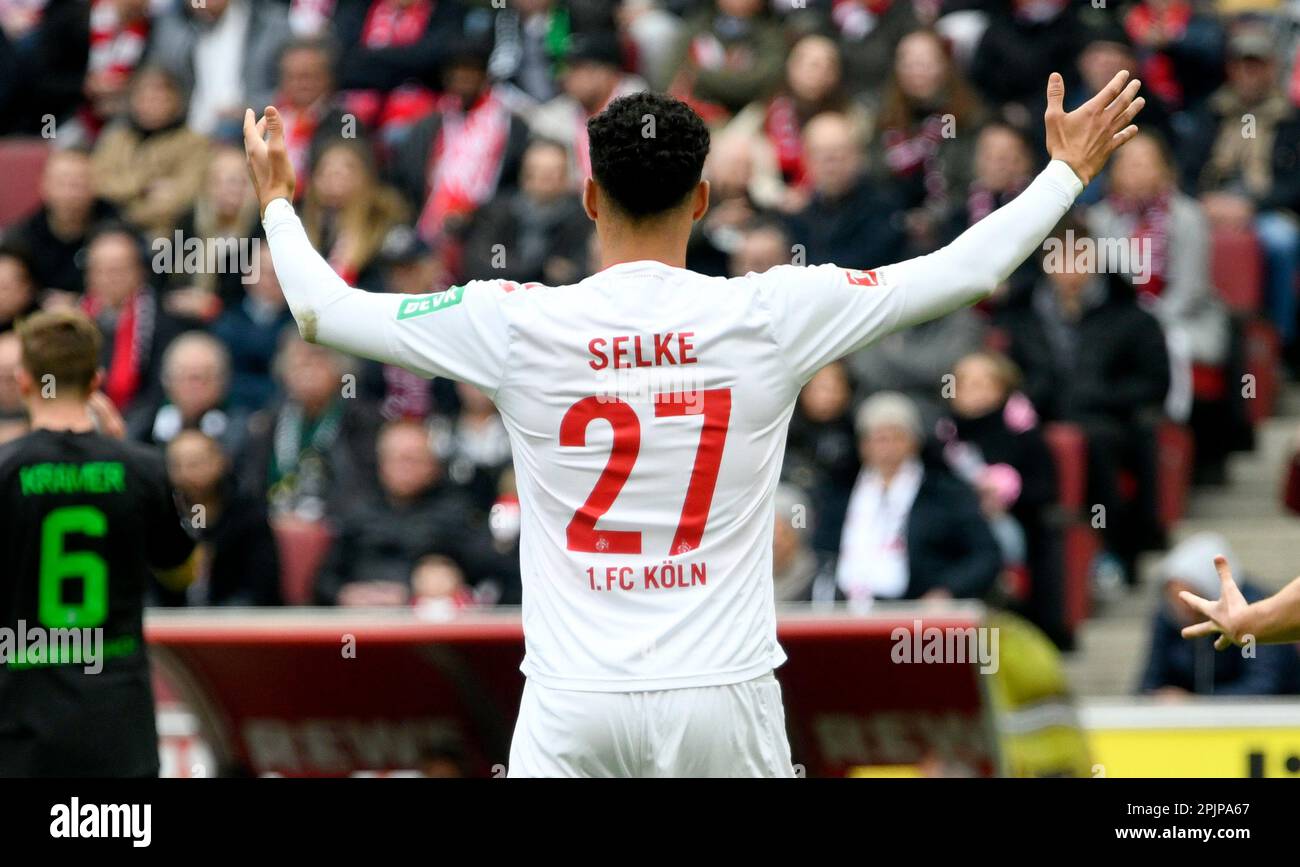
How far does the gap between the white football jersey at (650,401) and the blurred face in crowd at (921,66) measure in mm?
7590

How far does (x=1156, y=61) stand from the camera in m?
12.7

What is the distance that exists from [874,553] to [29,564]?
4.54 m

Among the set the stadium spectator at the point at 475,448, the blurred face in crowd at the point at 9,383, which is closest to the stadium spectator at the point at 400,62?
the stadium spectator at the point at 475,448

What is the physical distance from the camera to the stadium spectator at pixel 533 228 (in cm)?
1167

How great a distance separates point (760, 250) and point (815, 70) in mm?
1671

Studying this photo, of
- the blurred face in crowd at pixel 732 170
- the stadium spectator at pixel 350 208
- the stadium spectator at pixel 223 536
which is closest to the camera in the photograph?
the stadium spectator at pixel 223 536

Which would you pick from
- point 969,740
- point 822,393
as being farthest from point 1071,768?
point 822,393

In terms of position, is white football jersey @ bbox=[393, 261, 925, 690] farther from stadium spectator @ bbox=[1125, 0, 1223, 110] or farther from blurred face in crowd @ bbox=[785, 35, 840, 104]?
stadium spectator @ bbox=[1125, 0, 1223, 110]

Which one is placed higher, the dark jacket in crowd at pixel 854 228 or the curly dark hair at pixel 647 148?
the dark jacket in crowd at pixel 854 228

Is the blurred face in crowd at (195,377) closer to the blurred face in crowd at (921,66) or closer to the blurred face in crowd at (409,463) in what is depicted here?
the blurred face in crowd at (409,463)

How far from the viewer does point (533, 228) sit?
39.0 feet

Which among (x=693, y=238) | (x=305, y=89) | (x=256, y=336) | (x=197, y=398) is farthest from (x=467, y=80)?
(x=197, y=398)

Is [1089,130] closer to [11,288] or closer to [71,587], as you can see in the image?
[71,587]
